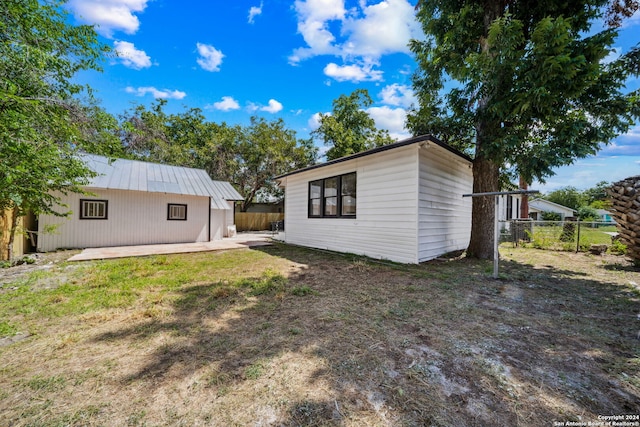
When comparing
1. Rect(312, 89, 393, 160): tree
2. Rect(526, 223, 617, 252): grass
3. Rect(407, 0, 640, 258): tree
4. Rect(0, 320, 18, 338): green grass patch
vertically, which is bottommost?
Rect(0, 320, 18, 338): green grass patch

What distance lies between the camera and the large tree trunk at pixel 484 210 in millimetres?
6664

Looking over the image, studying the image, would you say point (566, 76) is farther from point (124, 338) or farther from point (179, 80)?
point (179, 80)

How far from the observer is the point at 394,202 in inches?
247

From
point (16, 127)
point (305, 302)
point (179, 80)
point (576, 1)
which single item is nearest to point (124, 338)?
point (305, 302)

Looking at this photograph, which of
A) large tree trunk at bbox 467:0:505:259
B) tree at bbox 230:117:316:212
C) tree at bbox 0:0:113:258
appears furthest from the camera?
tree at bbox 230:117:316:212

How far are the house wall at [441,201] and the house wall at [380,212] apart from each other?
266 mm

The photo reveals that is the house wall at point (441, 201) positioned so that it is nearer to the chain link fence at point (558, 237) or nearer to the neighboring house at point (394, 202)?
the neighboring house at point (394, 202)

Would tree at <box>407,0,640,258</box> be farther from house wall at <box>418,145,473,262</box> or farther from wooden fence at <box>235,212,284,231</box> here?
wooden fence at <box>235,212,284,231</box>

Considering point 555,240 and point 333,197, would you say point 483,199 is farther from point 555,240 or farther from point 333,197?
point 555,240

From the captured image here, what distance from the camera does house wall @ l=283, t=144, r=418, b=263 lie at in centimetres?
595

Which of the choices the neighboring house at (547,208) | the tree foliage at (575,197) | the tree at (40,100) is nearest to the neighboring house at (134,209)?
the tree at (40,100)

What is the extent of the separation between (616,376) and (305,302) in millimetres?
2958

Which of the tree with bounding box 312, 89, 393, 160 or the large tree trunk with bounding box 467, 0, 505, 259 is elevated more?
the tree with bounding box 312, 89, 393, 160

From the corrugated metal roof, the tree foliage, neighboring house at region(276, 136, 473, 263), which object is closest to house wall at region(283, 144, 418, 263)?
neighboring house at region(276, 136, 473, 263)
